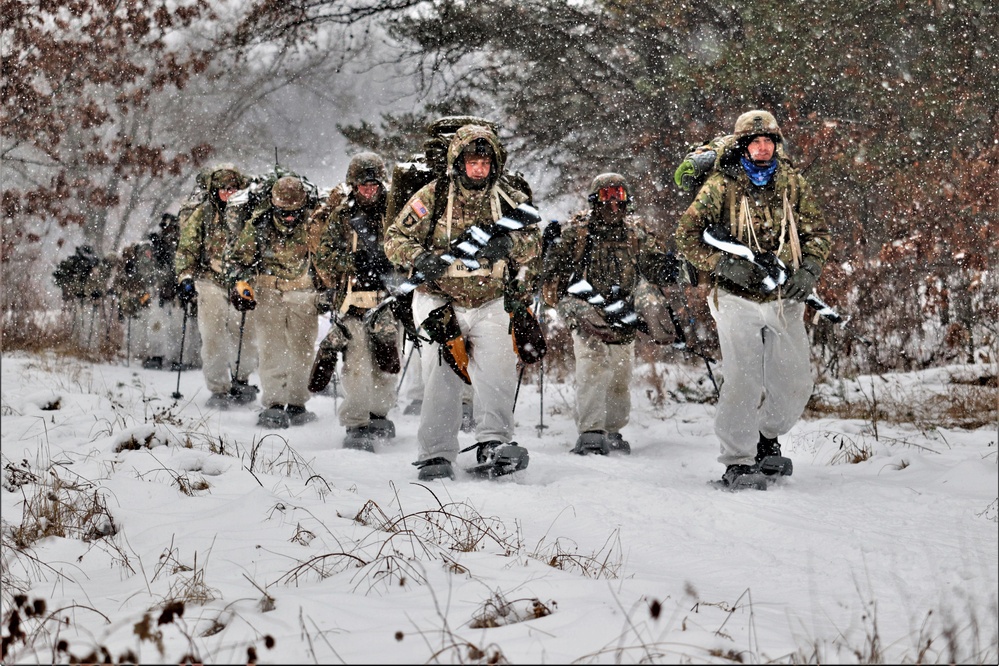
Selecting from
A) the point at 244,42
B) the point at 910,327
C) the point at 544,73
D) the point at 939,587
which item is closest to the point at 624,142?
the point at 544,73

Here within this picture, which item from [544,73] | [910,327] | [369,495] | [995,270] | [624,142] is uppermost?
[544,73]

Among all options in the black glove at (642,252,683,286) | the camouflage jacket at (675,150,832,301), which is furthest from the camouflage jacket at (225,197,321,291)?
the camouflage jacket at (675,150,832,301)

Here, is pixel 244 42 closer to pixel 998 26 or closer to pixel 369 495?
pixel 369 495

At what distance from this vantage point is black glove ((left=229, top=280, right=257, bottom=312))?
827 centimetres

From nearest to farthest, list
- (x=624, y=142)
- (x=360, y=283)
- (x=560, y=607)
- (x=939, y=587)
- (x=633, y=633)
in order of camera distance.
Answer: (x=633, y=633), (x=560, y=607), (x=939, y=587), (x=360, y=283), (x=624, y=142)

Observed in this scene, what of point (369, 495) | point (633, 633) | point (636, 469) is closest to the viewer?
point (633, 633)

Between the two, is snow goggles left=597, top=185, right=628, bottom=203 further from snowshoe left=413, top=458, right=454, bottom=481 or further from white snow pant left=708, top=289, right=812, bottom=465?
snowshoe left=413, top=458, right=454, bottom=481

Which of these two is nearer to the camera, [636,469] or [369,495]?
[369,495]

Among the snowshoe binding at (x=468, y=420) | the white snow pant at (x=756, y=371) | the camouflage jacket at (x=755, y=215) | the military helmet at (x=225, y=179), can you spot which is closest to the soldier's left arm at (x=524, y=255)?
the camouflage jacket at (x=755, y=215)

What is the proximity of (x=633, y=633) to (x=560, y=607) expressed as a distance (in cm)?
36

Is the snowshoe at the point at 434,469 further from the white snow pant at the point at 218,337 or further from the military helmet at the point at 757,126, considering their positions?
the white snow pant at the point at 218,337

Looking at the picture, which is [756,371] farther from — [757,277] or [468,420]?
[468,420]

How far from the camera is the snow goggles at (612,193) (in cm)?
752

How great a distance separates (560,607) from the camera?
275 centimetres
